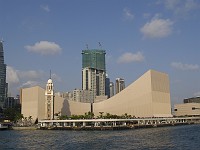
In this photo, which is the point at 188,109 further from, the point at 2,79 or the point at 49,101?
the point at 2,79

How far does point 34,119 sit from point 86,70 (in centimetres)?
9040

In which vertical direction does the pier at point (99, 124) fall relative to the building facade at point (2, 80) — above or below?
below

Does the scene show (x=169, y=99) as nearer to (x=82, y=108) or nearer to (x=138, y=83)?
(x=138, y=83)

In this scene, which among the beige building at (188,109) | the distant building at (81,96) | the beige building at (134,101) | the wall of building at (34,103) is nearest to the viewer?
the beige building at (134,101)

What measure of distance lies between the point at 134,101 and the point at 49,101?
82.0 ft

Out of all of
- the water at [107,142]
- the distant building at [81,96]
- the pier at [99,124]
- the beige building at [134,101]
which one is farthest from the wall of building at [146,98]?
the distant building at [81,96]

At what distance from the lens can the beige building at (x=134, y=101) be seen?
9694 cm

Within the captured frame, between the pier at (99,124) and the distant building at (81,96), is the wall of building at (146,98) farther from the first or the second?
the distant building at (81,96)

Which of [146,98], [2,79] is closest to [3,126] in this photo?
[146,98]

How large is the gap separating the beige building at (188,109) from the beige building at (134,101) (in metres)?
27.6

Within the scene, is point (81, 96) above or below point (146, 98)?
above

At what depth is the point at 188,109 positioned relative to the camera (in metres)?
129

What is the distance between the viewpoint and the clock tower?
8825 centimetres

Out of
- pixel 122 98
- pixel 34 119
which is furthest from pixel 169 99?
pixel 34 119
